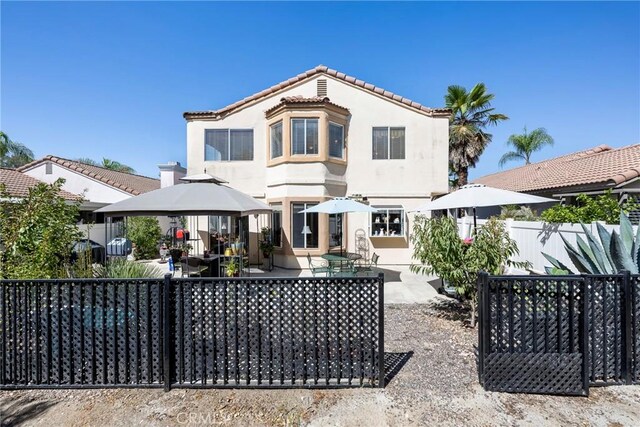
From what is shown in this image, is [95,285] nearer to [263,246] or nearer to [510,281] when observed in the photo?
[510,281]

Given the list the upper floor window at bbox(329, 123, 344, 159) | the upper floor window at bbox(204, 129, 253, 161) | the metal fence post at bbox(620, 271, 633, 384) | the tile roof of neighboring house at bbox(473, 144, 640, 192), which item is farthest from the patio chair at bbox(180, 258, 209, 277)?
the tile roof of neighboring house at bbox(473, 144, 640, 192)

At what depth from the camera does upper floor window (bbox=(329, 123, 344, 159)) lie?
1305 centimetres

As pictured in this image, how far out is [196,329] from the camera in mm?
4203

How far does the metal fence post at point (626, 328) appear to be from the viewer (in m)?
4.11

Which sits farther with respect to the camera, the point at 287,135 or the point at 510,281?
the point at 287,135

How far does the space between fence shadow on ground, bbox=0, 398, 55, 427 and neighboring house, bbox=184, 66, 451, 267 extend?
31.2 ft

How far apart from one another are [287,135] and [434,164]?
7.01m

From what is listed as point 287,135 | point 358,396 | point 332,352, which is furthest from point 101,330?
point 287,135

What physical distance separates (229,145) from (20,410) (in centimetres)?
1158

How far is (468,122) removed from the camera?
21219 mm

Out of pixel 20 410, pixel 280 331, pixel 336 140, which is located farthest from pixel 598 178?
pixel 20 410

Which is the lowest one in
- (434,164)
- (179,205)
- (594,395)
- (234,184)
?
(594,395)

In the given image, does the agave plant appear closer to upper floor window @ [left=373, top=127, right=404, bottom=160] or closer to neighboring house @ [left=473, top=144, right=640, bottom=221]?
neighboring house @ [left=473, top=144, right=640, bottom=221]

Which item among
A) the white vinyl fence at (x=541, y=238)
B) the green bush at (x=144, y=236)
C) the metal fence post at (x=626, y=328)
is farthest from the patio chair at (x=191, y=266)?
the green bush at (x=144, y=236)
